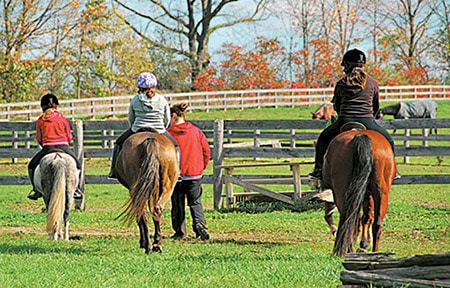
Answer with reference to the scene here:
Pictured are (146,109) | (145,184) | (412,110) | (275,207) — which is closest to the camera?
(145,184)

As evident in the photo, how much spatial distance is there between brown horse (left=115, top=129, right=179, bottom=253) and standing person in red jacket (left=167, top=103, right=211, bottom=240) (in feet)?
6.61

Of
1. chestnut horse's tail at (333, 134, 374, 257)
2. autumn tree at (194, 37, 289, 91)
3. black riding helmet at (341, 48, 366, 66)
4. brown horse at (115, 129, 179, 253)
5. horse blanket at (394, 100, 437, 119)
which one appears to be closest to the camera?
chestnut horse's tail at (333, 134, 374, 257)

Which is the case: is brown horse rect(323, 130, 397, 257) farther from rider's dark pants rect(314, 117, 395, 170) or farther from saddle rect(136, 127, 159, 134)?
saddle rect(136, 127, 159, 134)

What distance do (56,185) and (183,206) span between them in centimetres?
213

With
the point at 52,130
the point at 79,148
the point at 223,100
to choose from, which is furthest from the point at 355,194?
the point at 223,100

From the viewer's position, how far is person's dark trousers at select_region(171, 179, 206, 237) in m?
12.2

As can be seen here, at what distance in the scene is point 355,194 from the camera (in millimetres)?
8273

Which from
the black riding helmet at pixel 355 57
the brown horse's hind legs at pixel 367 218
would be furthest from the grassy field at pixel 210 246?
the black riding helmet at pixel 355 57

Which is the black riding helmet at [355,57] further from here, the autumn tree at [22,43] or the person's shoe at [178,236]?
the autumn tree at [22,43]

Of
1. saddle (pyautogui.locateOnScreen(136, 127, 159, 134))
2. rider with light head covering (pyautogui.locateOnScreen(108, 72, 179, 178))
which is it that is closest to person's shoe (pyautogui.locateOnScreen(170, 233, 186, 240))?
rider with light head covering (pyautogui.locateOnScreen(108, 72, 179, 178))

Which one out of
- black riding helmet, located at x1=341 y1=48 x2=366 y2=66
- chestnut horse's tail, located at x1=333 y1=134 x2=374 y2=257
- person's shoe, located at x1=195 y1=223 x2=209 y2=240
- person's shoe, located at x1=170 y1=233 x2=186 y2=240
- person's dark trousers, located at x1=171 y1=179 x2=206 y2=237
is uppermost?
black riding helmet, located at x1=341 y1=48 x2=366 y2=66

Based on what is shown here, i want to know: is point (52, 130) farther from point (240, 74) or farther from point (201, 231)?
point (240, 74)

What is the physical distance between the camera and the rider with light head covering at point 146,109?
10344 millimetres

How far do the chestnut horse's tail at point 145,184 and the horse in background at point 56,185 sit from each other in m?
2.09
